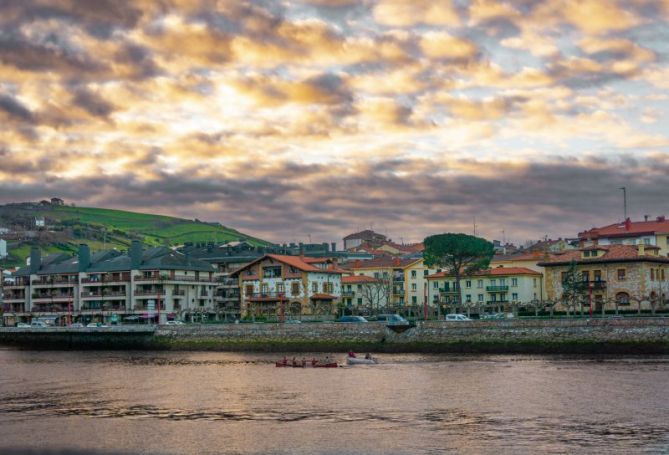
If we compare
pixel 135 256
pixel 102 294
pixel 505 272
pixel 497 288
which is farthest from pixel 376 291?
pixel 102 294

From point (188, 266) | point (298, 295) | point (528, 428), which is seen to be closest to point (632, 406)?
point (528, 428)

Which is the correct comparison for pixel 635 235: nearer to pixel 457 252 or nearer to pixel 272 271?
pixel 457 252

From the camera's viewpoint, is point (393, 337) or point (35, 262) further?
point (35, 262)

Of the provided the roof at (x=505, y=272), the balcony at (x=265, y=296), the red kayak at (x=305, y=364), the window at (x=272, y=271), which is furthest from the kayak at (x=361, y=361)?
the window at (x=272, y=271)

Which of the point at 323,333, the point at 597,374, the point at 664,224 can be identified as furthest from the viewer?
the point at 664,224

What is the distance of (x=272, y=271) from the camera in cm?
17775

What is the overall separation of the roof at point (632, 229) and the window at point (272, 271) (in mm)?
61876

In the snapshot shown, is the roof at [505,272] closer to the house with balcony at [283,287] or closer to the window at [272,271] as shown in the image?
the house with balcony at [283,287]

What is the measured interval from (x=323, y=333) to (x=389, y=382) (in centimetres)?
4422

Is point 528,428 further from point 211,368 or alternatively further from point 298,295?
point 298,295

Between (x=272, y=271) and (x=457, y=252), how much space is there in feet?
120

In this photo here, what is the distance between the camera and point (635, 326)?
105 metres

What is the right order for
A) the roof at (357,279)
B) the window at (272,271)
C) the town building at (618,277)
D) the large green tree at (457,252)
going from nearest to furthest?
the town building at (618,277), the large green tree at (457,252), the window at (272,271), the roof at (357,279)

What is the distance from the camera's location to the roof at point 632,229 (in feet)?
617
